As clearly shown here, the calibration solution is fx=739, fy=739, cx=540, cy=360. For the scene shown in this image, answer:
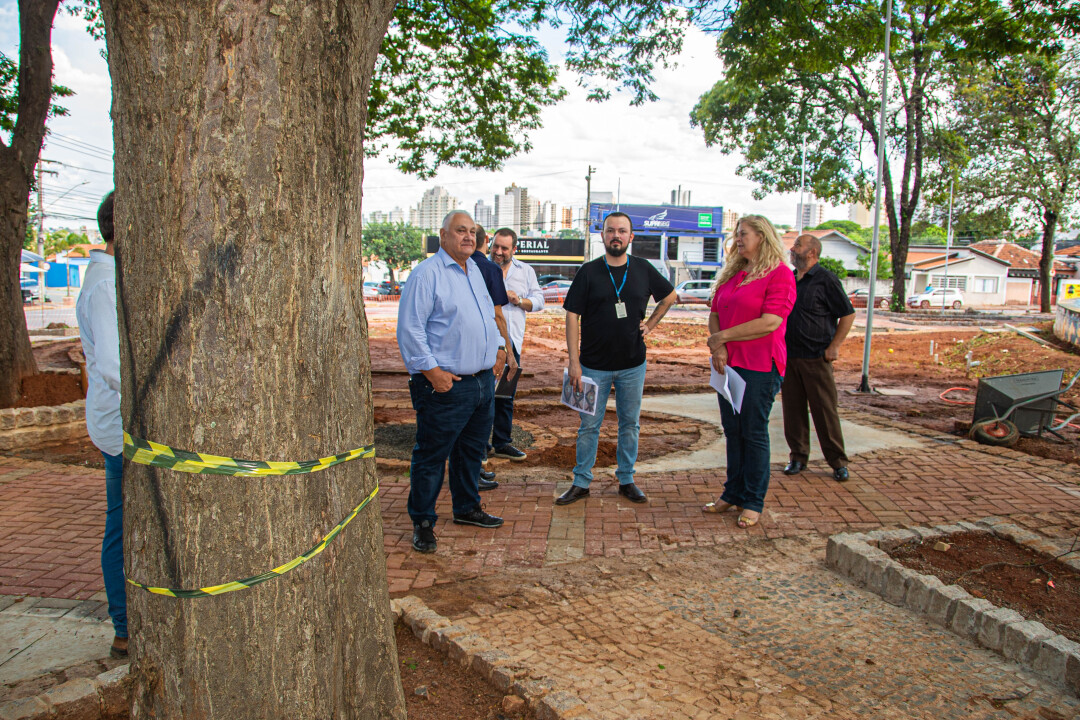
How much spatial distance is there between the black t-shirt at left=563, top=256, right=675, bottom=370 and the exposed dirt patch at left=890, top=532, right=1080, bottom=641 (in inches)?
80.2

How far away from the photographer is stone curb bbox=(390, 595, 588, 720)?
259 centimetres

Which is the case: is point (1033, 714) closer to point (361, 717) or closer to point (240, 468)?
point (361, 717)

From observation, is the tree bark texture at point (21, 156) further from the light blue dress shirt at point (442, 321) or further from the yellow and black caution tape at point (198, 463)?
the yellow and black caution tape at point (198, 463)

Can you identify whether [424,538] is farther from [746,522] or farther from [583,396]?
[746,522]

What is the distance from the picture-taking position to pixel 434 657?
306 centimetres

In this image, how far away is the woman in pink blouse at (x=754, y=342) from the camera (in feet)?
15.5

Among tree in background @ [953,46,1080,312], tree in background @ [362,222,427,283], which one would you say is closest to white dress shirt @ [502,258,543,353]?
tree in background @ [953,46,1080,312]

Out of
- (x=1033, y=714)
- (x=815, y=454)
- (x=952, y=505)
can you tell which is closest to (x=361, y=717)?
(x=1033, y=714)

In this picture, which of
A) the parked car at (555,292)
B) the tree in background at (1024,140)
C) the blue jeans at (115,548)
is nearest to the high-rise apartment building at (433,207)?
the parked car at (555,292)

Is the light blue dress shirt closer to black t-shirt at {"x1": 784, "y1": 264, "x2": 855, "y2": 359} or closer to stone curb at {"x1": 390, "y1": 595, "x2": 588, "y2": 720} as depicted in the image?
stone curb at {"x1": 390, "y1": 595, "x2": 588, "y2": 720}

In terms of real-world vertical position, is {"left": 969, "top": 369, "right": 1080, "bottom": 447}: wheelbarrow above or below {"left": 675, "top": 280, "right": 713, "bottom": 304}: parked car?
below

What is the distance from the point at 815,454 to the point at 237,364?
5.91 m

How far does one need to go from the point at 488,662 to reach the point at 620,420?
264cm

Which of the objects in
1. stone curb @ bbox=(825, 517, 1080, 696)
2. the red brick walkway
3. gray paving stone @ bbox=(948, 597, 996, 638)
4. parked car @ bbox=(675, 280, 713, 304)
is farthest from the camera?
parked car @ bbox=(675, 280, 713, 304)
